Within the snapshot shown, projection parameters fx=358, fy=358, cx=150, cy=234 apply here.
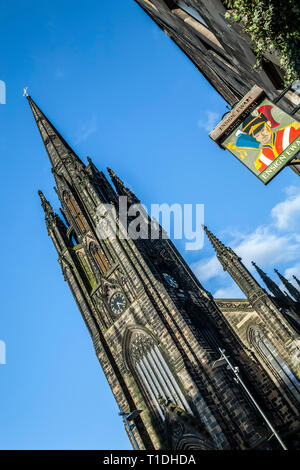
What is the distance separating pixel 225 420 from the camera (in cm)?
1812

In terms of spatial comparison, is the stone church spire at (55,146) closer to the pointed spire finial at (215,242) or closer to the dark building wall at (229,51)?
the pointed spire finial at (215,242)

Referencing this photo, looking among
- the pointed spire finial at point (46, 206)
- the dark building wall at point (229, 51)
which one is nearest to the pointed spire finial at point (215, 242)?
the pointed spire finial at point (46, 206)

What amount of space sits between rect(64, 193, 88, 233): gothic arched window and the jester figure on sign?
2512 centimetres

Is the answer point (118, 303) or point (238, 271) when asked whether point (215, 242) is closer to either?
point (238, 271)

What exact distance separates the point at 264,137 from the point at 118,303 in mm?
20662

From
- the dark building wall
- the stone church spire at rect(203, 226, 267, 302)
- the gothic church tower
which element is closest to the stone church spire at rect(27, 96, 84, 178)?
the gothic church tower

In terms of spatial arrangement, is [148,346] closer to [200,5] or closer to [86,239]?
[86,239]

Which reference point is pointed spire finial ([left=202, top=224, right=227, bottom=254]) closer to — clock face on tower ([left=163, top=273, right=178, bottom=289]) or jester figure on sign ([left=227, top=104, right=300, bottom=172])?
clock face on tower ([left=163, top=273, right=178, bottom=289])

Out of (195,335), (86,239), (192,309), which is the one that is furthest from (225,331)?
(86,239)

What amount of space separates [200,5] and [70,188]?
85.2 feet

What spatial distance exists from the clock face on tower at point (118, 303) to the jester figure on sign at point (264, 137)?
19600 millimetres

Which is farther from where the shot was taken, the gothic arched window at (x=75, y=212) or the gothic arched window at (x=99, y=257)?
the gothic arched window at (x=75, y=212)

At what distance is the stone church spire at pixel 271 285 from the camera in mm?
37500

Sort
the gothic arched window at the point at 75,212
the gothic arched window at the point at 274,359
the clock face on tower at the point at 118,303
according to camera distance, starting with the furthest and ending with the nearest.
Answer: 1. the gothic arched window at the point at 75,212
2. the clock face on tower at the point at 118,303
3. the gothic arched window at the point at 274,359
